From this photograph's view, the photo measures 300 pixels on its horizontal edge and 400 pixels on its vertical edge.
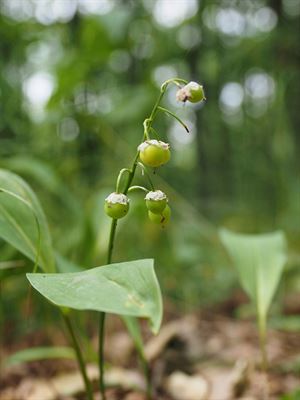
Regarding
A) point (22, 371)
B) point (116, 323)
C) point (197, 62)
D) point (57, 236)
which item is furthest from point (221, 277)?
point (197, 62)

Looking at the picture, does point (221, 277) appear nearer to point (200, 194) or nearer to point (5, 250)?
point (5, 250)

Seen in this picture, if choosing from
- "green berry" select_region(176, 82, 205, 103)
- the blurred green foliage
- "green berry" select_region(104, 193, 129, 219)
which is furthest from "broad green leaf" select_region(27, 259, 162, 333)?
the blurred green foliage

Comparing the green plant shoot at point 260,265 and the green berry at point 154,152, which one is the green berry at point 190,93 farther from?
the green plant shoot at point 260,265

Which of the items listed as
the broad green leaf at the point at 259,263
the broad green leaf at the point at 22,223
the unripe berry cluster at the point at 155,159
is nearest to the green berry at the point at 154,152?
the unripe berry cluster at the point at 155,159

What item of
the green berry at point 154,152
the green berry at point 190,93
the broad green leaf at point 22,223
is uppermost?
the green berry at point 190,93

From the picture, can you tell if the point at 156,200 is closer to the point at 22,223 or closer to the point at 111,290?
the point at 111,290

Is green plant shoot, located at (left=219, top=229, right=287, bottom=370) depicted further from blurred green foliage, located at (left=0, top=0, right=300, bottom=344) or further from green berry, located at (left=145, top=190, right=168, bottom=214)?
green berry, located at (left=145, top=190, right=168, bottom=214)
